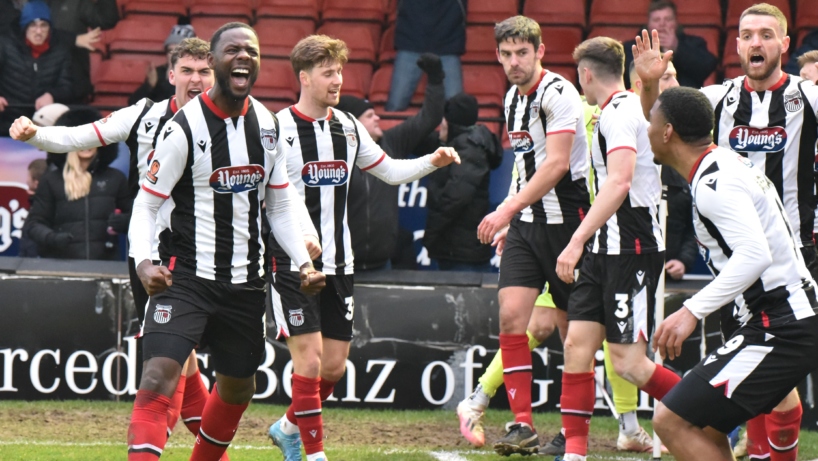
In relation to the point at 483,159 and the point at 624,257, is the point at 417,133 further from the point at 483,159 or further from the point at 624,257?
the point at 624,257

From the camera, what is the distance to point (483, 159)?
333 inches

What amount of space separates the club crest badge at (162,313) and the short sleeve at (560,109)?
7.91ft

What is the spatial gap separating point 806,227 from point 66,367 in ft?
Result: 16.2

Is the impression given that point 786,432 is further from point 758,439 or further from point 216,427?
point 216,427

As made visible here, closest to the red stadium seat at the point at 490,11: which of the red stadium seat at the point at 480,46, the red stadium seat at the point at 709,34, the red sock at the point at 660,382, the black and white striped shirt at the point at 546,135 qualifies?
the red stadium seat at the point at 480,46

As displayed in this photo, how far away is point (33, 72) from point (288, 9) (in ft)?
8.29

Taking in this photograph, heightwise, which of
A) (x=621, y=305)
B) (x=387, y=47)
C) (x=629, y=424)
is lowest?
(x=629, y=424)

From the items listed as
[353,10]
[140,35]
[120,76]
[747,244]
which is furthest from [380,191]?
[747,244]

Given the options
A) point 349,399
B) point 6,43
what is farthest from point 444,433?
point 6,43

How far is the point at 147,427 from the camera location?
4.66m

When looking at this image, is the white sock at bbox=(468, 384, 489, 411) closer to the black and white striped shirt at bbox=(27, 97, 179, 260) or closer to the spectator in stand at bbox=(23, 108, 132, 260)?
the black and white striped shirt at bbox=(27, 97, 179, 260)

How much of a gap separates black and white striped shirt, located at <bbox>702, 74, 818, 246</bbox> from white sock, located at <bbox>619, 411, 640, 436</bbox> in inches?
61.0

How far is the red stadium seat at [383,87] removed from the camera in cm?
1017

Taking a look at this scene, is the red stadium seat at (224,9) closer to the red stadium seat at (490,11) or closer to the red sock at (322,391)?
the red stadium seat at (490,11)
